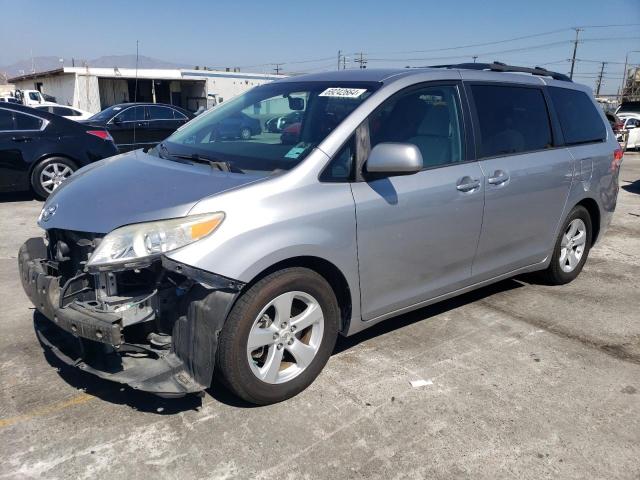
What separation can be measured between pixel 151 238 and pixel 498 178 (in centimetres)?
247

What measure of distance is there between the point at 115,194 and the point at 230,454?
1.50 meters

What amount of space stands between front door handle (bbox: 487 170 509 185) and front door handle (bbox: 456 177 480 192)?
0.49 feet

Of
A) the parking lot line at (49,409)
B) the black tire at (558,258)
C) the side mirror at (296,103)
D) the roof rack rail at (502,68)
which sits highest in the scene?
the roof rack rail at (502,68)

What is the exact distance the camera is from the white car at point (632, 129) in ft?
68.1

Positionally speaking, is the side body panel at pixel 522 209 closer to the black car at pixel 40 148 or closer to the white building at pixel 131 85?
the black car at pixel 40 148

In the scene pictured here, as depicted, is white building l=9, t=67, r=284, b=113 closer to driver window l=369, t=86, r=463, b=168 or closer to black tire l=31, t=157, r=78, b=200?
black tire l=31, t=157, r=78, b=200

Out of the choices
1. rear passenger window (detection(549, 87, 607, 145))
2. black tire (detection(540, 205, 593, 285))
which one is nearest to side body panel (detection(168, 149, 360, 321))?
black tire (detection(540, 205, 593, 285))

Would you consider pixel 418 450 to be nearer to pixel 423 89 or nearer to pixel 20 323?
pixel 423 89

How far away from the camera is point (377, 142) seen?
3.35 metres

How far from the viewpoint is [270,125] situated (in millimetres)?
3680

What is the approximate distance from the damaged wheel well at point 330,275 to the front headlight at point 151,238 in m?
0.37

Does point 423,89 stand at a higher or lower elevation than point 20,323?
higher

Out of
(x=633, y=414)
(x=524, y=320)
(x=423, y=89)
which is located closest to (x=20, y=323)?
(x=423, y=89)

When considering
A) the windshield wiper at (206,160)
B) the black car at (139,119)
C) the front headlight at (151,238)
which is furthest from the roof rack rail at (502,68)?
the black car at (139,119)
